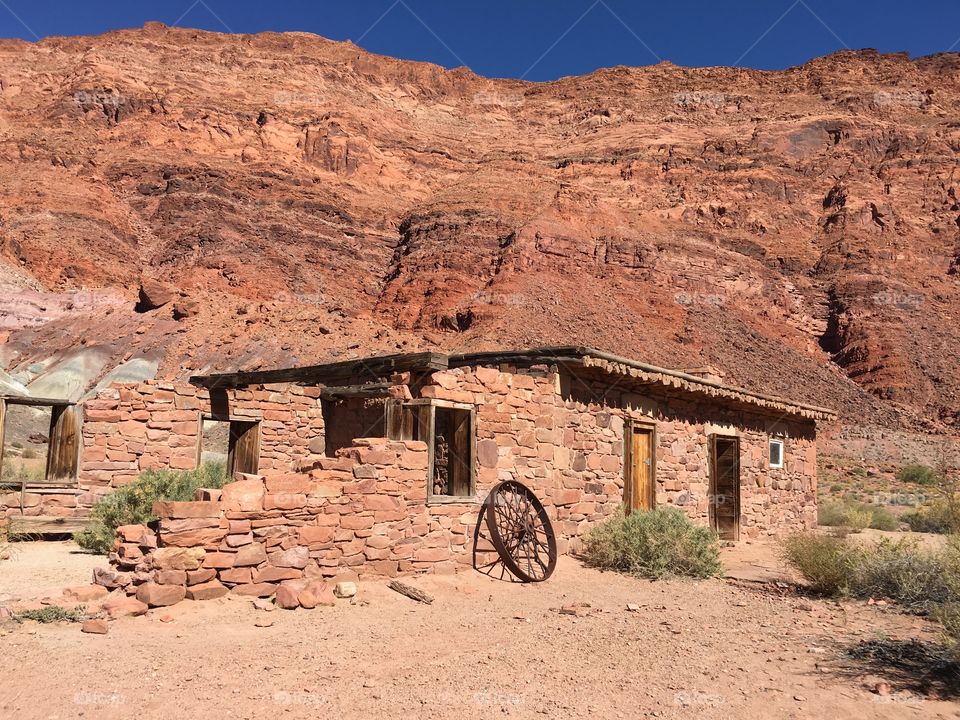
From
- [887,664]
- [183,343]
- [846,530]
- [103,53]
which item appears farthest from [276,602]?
[103,53]

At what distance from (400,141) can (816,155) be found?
34.2m

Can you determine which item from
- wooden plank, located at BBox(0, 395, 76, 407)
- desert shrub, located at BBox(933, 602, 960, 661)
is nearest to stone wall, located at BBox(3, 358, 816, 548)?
wooden plank, located at BBox(0, 395, 76, 407)

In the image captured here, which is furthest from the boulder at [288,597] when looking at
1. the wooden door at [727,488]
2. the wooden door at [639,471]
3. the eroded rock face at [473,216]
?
the eroded rock face at [473,216]

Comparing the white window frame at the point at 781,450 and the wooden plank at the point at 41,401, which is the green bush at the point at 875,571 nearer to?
the white window frame at the point at 781,450

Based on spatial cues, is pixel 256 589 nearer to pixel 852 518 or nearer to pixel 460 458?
pixel 460 458

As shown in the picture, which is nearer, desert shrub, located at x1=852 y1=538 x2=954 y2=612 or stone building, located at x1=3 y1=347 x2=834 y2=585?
stone building, located at x1=3 y1=347 x2=834 y2=585

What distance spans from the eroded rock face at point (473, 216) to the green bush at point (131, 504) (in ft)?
78.1

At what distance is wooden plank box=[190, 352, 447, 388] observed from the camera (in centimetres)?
919

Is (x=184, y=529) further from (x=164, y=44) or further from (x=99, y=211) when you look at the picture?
(x=164, y=44)

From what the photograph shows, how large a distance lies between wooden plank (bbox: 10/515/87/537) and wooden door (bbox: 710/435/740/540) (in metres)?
10.4

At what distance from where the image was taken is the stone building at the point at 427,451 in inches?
284

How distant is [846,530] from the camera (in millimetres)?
15531

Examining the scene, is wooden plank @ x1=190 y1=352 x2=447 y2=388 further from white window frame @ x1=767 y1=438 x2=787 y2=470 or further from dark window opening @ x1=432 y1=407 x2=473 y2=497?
white window frame @ x1=767 y1=438 x2=787 y2=470

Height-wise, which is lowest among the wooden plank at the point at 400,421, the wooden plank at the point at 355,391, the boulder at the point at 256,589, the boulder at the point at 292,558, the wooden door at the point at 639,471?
the boulder at the point at 256,589
